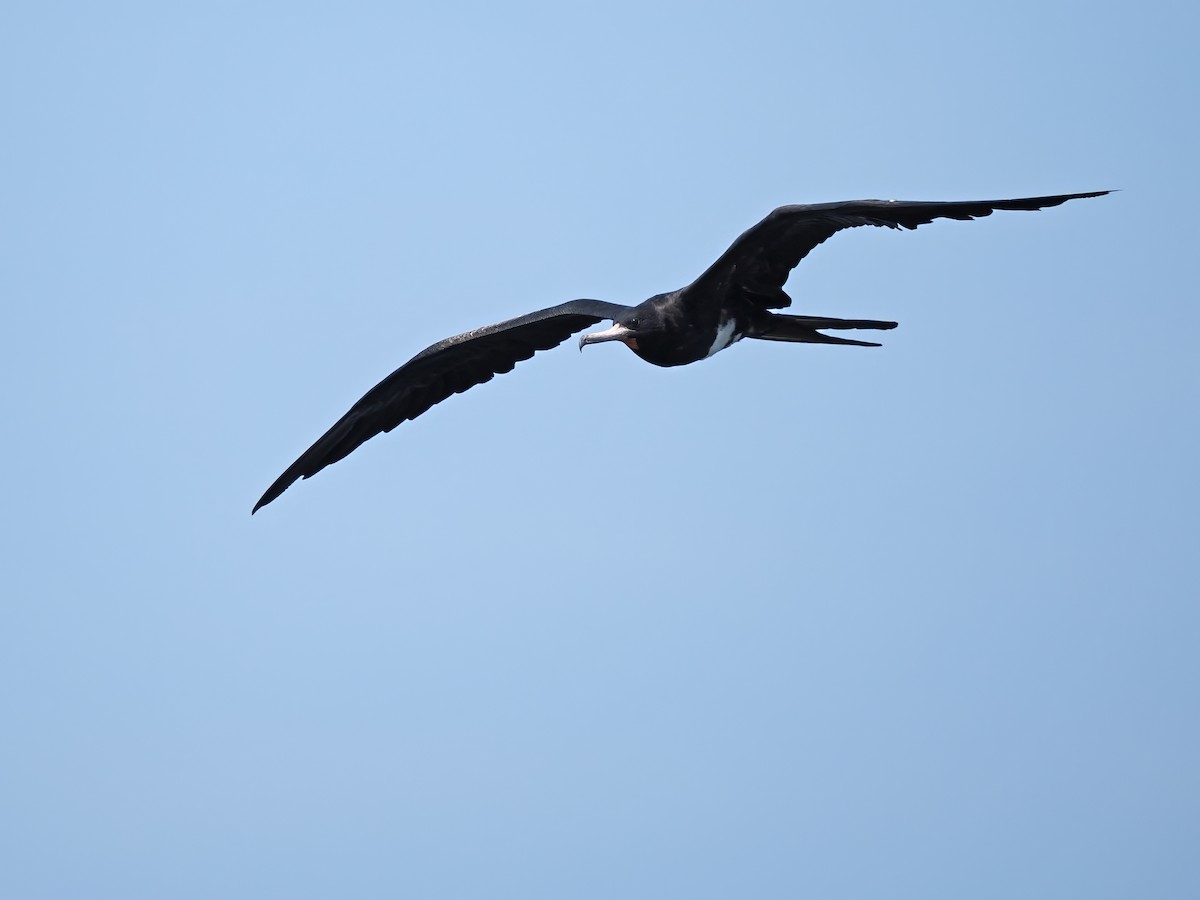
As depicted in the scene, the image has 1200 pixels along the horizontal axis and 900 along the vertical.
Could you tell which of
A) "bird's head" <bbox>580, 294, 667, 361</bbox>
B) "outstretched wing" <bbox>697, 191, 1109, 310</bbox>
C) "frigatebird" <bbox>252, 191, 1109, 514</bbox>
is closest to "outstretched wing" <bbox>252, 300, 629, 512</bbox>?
"frigatebird" <bbox>252, 191, 1109, 514</bbox>

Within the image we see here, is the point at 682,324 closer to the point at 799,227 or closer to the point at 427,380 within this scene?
the point at 799,227

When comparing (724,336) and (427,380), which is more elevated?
(427,380)

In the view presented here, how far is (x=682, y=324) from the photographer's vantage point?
1170 centimetres

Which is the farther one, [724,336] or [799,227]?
[724,336]

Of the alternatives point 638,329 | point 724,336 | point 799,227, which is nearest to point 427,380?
point 638,329

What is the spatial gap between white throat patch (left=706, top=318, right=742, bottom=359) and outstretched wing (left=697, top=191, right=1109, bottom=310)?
24cm

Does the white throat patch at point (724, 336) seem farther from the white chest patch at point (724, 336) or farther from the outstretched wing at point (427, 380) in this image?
the outstretched wing at point (427, 380)

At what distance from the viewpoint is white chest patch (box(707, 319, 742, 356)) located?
1196 centimetres

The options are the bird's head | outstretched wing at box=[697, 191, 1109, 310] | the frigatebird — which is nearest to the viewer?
outstretched wing at box=[697, 191, 1109, 310]

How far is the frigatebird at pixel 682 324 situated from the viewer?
10641mm

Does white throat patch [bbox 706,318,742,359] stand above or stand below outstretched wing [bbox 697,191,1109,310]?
below

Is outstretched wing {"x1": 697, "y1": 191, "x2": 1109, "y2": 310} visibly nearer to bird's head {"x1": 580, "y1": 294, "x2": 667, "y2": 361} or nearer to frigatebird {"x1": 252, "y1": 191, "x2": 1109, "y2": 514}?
frigatebird {"x1": 252, "y1": 191, "x2": 1109, "y2": 514}

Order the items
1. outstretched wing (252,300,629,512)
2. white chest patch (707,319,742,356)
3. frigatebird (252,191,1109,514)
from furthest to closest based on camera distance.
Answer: outstretched wing (252,300,629,512), white chest patch (707,319,742,356), frigatebird (252,191,1109,514)

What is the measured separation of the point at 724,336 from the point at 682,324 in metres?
0.45
